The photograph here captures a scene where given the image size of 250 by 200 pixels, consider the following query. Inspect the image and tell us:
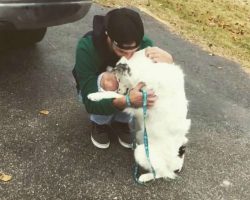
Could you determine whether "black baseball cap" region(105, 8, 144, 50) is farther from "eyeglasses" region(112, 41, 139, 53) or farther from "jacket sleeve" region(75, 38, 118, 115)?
"jacket sleeve" region(75, 38, 118, 115)

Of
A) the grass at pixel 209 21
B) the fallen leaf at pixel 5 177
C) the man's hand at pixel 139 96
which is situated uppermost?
the man's hand at pixel 139 96

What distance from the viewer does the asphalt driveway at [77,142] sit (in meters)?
3.16

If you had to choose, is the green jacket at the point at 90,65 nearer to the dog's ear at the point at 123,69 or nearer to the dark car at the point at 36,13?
the dog's ear at the point at 123,69

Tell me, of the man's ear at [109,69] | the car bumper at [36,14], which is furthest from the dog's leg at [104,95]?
the car bumper at [36,14]

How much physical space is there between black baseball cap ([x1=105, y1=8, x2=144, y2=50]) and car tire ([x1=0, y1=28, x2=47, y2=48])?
2094 mm

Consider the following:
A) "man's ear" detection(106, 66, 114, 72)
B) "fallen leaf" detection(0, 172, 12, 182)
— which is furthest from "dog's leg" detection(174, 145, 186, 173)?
"fallen leaf" detection(0, 172, 12, 182)

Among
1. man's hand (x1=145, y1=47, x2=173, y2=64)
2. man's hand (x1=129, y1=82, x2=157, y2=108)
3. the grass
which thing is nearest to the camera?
man's hand (x1=129, y1=82, x2=157, y2=108)

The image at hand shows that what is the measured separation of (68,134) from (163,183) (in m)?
0.92

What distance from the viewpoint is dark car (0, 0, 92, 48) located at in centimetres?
350

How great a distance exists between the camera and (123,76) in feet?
9.86

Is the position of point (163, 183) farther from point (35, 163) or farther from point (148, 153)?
point (35, 163)

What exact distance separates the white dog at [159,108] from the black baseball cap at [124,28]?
0.35 ft

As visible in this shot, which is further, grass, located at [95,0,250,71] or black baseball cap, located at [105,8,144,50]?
grass, located at [95,0,250,71]

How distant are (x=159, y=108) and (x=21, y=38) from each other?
2.63 metres
